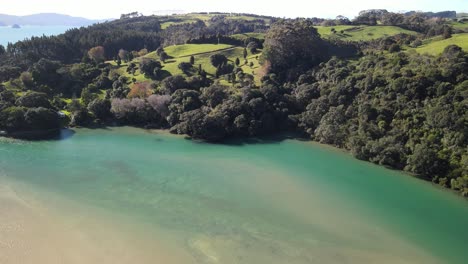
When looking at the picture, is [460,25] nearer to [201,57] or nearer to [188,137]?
[201,57]

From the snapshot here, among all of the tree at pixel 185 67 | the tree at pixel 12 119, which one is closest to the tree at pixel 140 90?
the tree at pixel 185 67

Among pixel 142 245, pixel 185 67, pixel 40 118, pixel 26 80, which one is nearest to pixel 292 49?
pixel 185 67

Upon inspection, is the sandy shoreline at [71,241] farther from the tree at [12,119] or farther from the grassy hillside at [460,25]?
the grassy hillside at [460,25]

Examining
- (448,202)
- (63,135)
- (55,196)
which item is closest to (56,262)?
(55,196)

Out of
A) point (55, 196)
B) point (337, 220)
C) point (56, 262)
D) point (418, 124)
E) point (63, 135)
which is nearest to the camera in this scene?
point (56, 262)

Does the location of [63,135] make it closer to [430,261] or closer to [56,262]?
[56,262]
